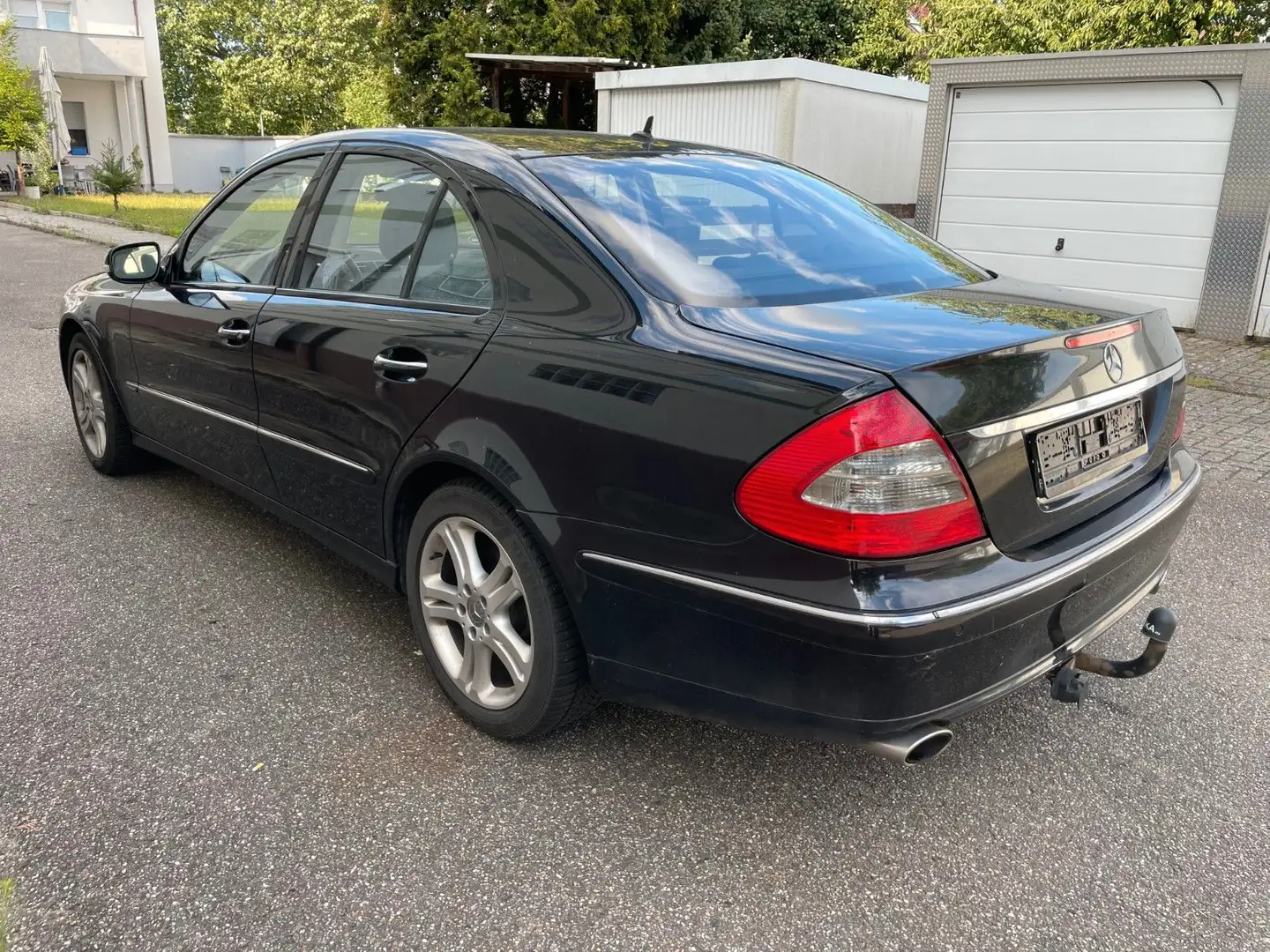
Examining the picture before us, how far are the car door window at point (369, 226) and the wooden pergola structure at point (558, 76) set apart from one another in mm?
14246

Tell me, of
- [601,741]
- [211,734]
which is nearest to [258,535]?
[211,734]

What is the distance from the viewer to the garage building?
9.01m

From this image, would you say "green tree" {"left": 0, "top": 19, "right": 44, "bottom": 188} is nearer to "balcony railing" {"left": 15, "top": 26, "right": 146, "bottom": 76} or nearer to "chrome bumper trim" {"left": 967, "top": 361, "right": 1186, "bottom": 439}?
"balcony railing" {"left": 15, "top": 26, "right": 146, "bottom": 76}

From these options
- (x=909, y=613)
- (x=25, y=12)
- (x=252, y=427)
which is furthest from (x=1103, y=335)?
(x=25, y=12)

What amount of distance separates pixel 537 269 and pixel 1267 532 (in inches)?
144

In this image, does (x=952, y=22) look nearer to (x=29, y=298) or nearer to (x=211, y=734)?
(x=29, y=298)

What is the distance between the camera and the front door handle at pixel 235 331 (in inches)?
136

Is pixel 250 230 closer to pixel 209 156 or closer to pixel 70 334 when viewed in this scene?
pixel 70 334

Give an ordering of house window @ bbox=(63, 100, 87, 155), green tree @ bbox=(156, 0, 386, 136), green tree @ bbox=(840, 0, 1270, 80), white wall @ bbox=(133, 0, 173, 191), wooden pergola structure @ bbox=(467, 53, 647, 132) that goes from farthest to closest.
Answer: green tree @ bbox=(156, 0, 386, 136) < house window @ bbox=(63, 100, 87, 155) < white wall @ bbox=(133, 0, 173, 191) < wooden pergola structure @ bbox=(467, 53, 647, 132) < green tree @ bbox=(840, 0, 1270, 80)

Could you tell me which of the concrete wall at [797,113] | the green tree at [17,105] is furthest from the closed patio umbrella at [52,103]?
the concrete wall at [797,113]

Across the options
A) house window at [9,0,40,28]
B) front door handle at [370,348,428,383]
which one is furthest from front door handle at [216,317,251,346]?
house window at [9,0,40,28]

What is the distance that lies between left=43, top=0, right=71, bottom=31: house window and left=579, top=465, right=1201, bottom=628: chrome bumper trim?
41.2m

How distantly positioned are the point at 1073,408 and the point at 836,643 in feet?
2.62

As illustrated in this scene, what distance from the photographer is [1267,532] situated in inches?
177
